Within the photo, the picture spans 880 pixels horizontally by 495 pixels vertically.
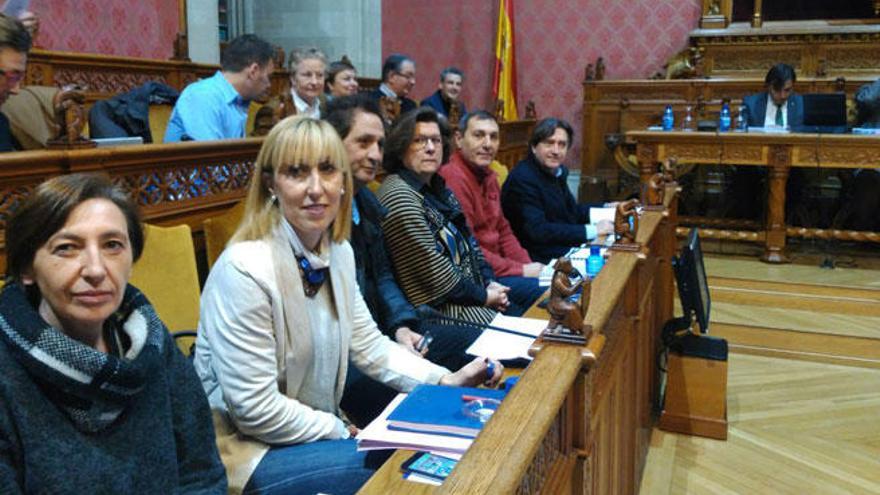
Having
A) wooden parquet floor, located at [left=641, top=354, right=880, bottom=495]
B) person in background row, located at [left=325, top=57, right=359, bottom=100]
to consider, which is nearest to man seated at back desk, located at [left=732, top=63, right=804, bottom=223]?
wooden parquet floor, located at [left=641, top=354, right=880, bottom=495]

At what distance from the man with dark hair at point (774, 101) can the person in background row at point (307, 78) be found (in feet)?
11.8

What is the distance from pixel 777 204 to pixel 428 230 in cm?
374

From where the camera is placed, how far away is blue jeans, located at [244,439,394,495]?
1.61 meters

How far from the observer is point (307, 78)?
4453mm

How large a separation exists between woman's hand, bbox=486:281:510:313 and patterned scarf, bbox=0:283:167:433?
5.76ft

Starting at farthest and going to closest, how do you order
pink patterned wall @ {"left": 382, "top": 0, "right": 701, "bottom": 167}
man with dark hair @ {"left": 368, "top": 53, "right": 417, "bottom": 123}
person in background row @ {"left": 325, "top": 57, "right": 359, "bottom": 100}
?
pink patterned wall @ {"left": 382, "top": 0, "right": 701, "bottom": 167} < man with dark hair @ {"left": 368, "top": 53, "right": 417, "bottom": 123} < person in background row @ {"left": 325, "top": 57, "right": 359, "bottom": 100}

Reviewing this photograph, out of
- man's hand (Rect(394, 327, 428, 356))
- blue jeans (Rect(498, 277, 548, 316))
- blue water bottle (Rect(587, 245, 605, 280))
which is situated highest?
blue water bottle (Rect(587, 245, 605, 280))

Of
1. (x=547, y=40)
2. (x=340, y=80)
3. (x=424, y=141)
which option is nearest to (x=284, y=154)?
(x=424, y=141)

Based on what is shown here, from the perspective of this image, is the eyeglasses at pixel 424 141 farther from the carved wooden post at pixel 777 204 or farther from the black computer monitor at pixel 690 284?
the carved wooden post at pixel 777 204

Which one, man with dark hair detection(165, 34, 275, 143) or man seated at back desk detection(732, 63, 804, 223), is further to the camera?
man seated at back desk detection(732, 63, 804, 223)

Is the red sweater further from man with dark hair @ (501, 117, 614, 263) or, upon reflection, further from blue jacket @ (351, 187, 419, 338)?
blue jacket @ (351, 187, 419, 338)

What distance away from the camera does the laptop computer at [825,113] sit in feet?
18.3

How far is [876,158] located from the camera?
526cm

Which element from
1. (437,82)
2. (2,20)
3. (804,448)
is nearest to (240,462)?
(2,20)
